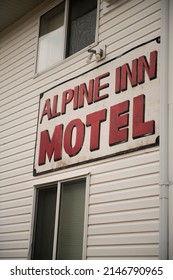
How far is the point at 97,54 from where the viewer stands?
8.53m

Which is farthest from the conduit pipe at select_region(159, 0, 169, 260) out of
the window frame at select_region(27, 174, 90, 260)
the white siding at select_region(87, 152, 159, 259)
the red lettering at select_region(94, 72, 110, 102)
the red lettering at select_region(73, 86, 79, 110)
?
the red lettering at select_region(73, 86, 79, 110)

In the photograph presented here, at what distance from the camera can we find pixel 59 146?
29.7 ft

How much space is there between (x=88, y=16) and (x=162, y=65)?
281 cm

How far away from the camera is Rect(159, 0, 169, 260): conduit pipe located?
21.1 feet

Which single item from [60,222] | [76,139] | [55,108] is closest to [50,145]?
[55,108]

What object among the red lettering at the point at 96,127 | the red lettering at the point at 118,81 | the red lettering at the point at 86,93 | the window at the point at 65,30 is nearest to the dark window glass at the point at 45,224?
Answer: the red lettering at the point at 96,127

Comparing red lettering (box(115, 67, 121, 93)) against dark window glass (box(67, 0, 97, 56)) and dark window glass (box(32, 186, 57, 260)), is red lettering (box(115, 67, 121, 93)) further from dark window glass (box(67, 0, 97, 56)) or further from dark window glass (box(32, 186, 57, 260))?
dark window glass (box(32, 186, 57, 260))

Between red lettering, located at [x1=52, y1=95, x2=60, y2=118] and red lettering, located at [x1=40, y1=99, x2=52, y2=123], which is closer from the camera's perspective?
red lettering, located at [x1=52, y1=95, x2=60, y2=118]

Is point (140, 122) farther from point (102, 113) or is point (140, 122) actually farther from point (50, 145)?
point (50, 145)

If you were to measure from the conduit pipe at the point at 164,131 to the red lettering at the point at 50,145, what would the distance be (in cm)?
270

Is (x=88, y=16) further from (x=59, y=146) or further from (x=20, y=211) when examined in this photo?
(x=20, y=211)

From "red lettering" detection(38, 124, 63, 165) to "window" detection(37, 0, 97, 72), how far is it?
1542mm

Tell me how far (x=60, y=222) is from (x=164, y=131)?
9.18ft
